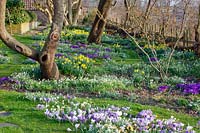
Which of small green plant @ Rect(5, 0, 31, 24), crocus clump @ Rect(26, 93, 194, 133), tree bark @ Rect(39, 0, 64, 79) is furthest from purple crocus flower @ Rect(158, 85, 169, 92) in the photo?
small green plant @ Rect(5, 0, 31, 24)

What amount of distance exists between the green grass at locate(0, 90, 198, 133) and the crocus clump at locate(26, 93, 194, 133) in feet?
0.52

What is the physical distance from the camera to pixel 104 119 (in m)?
6.15

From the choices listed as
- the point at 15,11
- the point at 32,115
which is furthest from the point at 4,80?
the point at 15,11

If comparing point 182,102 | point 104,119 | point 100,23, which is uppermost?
point 100,23

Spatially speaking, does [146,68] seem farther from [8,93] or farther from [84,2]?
[84,2]

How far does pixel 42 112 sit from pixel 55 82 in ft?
8.46

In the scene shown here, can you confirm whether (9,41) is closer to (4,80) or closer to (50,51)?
(50,51)

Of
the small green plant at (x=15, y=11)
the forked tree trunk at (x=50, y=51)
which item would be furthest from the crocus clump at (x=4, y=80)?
the small green plant at (x=15, y=11)

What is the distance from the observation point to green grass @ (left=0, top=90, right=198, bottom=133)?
6082 mm

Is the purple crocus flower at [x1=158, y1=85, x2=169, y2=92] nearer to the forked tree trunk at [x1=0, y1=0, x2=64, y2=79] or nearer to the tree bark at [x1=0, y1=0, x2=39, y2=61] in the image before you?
the forked tree trunk at [x1=0, y1=0, x2=64, y2=79]

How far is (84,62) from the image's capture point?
1163cm

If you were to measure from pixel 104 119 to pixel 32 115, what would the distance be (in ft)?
4.44

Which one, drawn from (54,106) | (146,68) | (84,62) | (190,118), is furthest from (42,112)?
(146,68)

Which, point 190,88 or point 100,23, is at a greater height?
point 100,23
